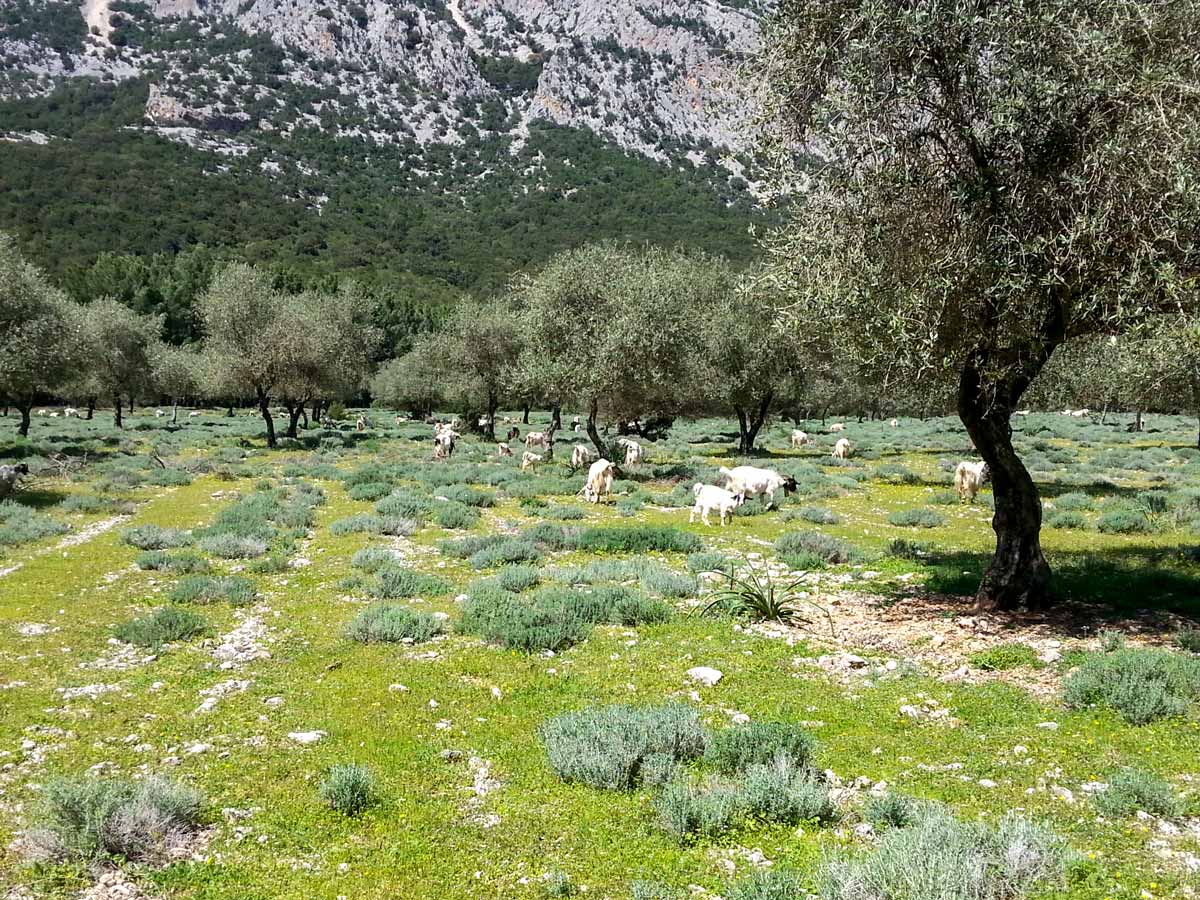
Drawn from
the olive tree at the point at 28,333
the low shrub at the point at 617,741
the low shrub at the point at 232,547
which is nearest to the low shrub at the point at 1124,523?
the low shrub at the point at 617,741

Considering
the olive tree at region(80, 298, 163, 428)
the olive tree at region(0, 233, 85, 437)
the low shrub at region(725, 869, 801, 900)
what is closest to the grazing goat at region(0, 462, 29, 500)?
the olive tree at region(0, 233, 85, 437)

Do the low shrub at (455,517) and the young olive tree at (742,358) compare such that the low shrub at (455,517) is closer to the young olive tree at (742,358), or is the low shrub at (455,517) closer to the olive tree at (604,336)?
the olive tree at (604,336)

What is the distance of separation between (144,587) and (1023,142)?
1602cm

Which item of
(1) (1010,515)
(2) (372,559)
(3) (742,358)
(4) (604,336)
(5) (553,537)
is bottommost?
(2) (372,559)

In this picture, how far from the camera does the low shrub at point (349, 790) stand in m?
5.64

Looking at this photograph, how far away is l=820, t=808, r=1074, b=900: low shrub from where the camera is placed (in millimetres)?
4164

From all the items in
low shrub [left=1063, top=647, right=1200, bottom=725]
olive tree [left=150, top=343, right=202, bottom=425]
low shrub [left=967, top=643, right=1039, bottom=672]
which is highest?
olive tree [left=150, top=343, right=202, bottom=425]

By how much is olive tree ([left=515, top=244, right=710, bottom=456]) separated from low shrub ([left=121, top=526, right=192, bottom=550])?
53.4 ft

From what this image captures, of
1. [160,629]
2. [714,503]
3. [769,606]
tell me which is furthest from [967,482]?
[160,629]

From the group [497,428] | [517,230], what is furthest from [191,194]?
[497,428]

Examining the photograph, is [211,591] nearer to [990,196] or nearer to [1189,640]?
[990,196]

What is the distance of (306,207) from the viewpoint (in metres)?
166

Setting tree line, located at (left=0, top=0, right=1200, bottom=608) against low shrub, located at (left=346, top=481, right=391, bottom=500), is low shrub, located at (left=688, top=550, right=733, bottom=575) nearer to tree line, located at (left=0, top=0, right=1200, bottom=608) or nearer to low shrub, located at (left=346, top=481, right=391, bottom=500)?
tree line, located at (left=0, top=0, right=1200, bottom=608)

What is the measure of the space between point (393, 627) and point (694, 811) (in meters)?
6.07
